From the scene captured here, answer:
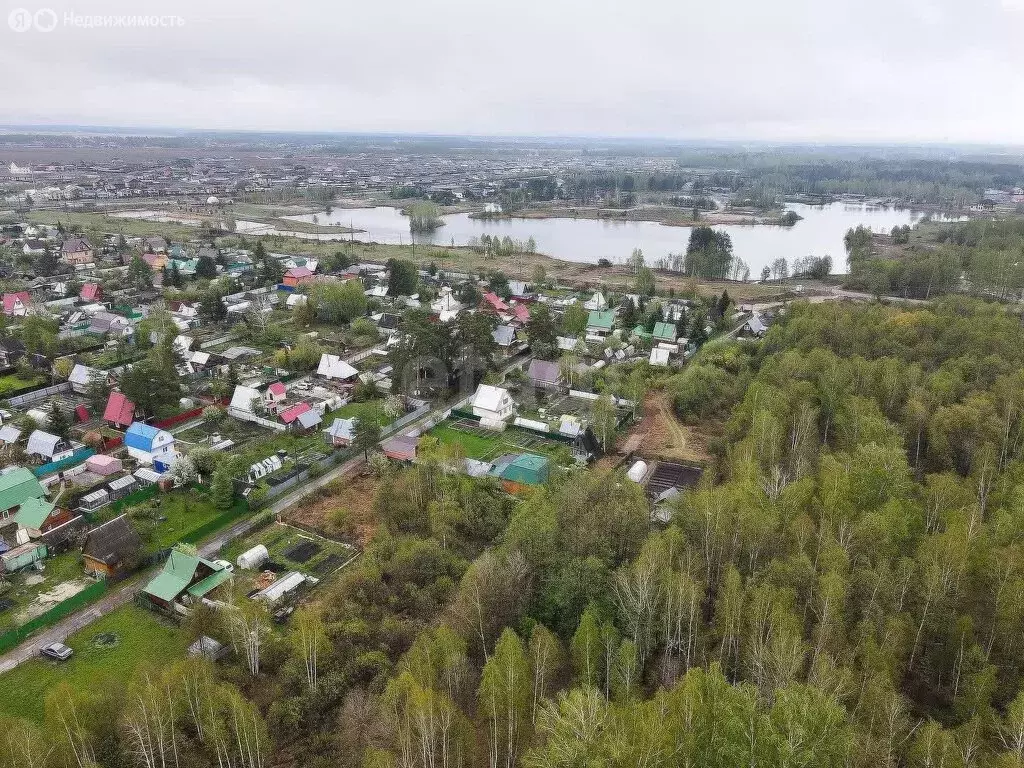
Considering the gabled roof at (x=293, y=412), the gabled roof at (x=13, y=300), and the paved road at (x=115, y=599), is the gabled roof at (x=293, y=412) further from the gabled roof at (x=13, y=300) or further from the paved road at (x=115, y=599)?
the gabled roof at (x=13, y=300)

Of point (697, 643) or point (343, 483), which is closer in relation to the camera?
point (697, 643)

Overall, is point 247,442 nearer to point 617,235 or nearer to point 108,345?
point 108,345

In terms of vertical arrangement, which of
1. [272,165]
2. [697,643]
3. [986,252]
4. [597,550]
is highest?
[272,165]

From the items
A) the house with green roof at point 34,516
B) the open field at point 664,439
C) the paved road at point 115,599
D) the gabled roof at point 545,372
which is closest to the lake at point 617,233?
the gabled roof at point 545,372

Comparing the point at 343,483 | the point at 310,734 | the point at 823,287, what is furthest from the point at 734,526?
the point at 823,287

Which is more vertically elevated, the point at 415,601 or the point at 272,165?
the point at 272,165

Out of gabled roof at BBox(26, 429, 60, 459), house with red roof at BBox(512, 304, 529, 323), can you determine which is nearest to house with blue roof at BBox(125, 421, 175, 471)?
gabled roof at BBox(26, 429, 60, 459)

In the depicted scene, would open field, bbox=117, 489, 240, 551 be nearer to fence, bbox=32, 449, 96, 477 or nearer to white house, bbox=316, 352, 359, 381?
fence, bbox=32, 449, 96, 477
